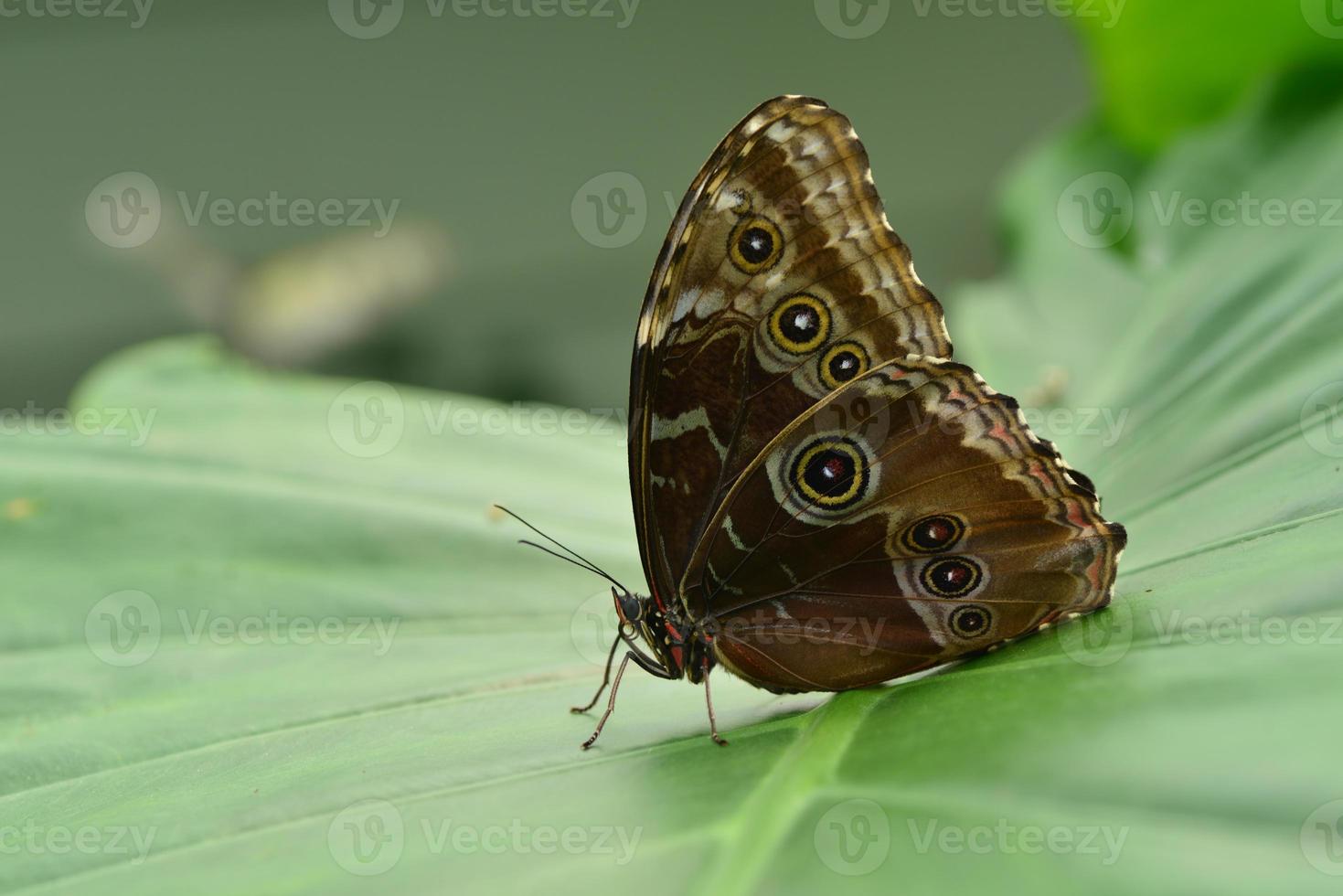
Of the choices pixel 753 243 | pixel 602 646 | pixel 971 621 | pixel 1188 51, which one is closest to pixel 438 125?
pixel 1188 51

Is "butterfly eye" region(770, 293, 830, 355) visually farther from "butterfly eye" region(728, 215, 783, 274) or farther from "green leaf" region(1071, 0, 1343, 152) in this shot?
"green leaf" region(1071, 0, 1343, 152)

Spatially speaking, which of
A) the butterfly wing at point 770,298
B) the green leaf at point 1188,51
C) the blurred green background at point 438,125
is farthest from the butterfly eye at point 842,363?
the blurred green background at point 438,125

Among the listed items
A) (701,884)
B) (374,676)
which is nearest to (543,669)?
(374,676)

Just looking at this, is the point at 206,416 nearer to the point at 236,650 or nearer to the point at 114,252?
the point at 236,650

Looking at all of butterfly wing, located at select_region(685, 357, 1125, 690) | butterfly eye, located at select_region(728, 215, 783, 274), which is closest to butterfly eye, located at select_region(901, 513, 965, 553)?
butterfly wing, located at select_region(685, 357, 1125, 690)

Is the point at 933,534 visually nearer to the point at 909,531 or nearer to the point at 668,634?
the point at 909,531

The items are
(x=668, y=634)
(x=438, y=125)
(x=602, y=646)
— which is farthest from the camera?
(x=438, y=125)
